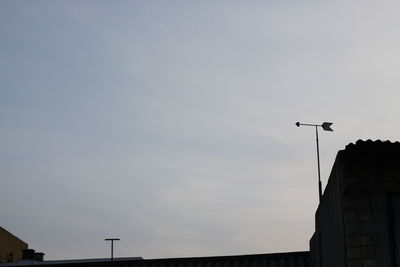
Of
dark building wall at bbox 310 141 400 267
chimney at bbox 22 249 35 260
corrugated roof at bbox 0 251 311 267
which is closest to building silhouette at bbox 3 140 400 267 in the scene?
dark building wall at bbox 310 141 400 267

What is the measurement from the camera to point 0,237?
41719mm

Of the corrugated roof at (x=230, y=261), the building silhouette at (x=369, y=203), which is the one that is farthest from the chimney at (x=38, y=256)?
the building silhouette at (x=369, y=203)

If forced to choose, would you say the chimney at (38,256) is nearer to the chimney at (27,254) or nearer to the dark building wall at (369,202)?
the chimney at (27,254)

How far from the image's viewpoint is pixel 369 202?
11.8 m

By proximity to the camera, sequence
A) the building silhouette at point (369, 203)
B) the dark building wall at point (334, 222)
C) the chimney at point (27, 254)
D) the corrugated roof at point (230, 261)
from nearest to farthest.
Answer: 1. the building silhouette at point (369, 203)
2. the dark building wall at point (334, 222)
3. the corrugated roof at point (230, 261)
4. the chimney at point (27, 254)

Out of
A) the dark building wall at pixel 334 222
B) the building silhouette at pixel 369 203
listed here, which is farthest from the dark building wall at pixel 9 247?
the building silhouette at pixel 369 203

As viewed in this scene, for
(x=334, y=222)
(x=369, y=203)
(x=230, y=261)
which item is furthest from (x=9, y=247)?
(x=369, y=203)

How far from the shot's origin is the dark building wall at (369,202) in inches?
455

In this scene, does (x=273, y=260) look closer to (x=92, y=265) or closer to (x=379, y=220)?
(x=92, y=265)

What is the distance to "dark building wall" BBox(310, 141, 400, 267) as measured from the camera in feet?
37.9

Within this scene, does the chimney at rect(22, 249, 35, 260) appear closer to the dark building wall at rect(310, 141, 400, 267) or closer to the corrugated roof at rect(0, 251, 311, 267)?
the corrugated roof at rect(0, 251, 311, 267)

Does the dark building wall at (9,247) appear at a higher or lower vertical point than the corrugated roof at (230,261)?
higher

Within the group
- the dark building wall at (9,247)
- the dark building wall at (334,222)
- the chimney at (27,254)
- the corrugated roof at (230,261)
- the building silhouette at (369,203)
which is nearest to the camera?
the building silhouette at (369,203)

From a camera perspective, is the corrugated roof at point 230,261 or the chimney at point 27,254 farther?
the chimney at point 27,254
